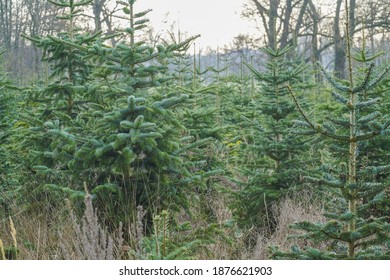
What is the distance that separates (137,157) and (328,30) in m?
23.1

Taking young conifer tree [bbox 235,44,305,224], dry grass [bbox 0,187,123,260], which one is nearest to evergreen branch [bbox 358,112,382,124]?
dry grass [bbox 0,187,123,260]

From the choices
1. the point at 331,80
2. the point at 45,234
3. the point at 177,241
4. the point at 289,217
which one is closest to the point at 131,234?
the point at 177,241

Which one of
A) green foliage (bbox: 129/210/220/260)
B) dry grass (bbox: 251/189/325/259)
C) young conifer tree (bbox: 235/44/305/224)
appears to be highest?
young conifer tree (bbox: 235/44/305/224)

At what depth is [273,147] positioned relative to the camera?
589 cm

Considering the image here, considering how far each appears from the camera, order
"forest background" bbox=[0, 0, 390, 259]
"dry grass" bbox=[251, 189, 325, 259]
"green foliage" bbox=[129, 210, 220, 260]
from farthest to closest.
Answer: "dry grass" bbox=[251, 189, 325, 259], "forest background" bbox=[0, 0, 390, 259], "green foliage" bbox=[129, 210, 220, 260]

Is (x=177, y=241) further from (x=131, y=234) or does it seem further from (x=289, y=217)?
(x=289, y=217)

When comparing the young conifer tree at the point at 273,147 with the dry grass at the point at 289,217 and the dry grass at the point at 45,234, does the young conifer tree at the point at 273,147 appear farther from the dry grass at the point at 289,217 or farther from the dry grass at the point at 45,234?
the dry grass at the point at 45,234

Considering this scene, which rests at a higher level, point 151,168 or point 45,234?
point 151,168

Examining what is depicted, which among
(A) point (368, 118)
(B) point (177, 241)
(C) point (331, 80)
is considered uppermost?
(C) point (331, 80)

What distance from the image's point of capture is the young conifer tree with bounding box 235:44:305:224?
5938mm

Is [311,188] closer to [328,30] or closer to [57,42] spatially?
[57,42]

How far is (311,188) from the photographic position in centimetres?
621

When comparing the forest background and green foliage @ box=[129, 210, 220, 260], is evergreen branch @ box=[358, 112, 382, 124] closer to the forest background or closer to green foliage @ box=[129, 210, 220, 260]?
the forest background

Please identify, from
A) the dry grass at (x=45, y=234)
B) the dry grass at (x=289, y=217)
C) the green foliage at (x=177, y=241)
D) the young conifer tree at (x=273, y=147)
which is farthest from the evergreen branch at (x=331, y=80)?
the young conifer tree at (x=273, y=147)
